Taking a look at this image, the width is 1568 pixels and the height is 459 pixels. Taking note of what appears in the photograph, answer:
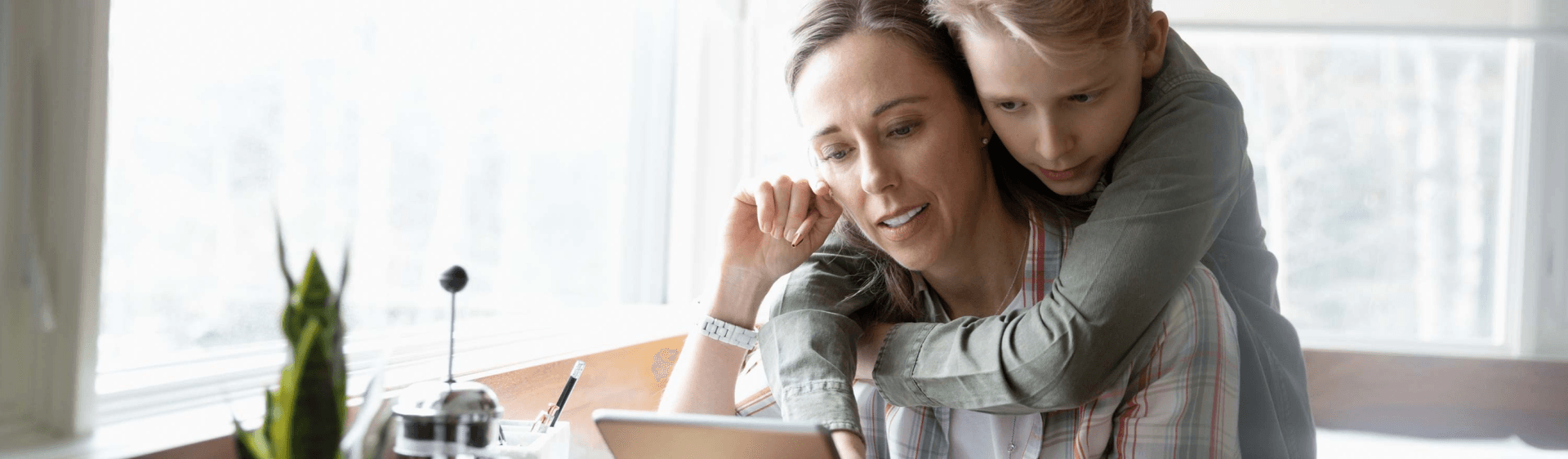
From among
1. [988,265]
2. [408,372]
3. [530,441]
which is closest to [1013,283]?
[988,265]

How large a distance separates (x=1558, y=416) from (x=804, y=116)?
218 centimetres

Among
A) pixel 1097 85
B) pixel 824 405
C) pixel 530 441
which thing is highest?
pixel 1097 85

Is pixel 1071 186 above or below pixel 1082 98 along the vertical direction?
below

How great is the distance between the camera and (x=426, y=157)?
1.76 meters

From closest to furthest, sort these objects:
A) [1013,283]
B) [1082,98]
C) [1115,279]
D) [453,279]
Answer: [453,279] < [1115,279] < [1082,98] < [1013,283]

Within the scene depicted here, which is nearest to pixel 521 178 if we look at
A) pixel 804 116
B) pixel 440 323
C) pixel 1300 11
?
pixel 440 323

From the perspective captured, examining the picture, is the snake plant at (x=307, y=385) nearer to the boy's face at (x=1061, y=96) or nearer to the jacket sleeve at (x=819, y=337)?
the jacket sleeve at (x=819, y=337)

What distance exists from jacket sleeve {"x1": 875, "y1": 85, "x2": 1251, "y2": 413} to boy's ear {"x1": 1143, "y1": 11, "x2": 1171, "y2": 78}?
61 mm

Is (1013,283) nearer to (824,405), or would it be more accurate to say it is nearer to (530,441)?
(824,405)

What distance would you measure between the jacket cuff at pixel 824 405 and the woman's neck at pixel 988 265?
1.06ft

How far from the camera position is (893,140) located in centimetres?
120

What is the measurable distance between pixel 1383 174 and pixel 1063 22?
1.89 metres

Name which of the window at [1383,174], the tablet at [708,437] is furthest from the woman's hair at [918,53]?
the window at [1383,174]

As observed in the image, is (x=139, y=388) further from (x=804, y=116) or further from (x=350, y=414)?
(x=804, y=116)
